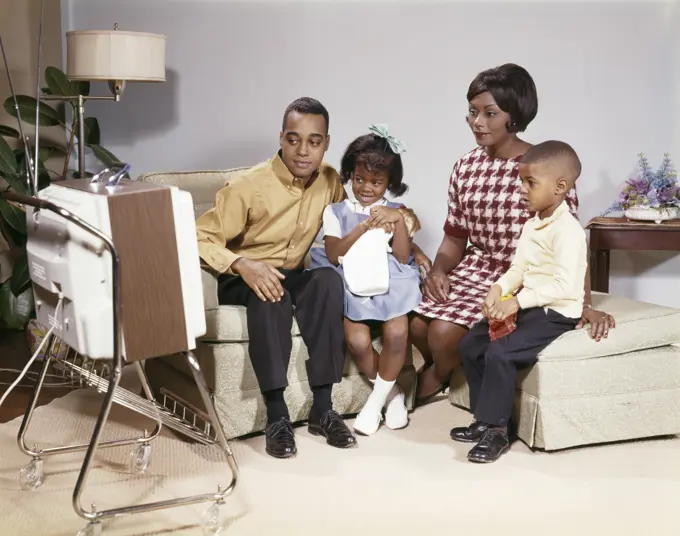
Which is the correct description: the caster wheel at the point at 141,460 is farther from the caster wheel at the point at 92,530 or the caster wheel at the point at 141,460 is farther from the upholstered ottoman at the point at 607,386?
the upholstered ottoman at the point at 607,386

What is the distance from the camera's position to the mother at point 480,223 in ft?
9.84

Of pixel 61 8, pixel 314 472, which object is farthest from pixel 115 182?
pixel 61 8

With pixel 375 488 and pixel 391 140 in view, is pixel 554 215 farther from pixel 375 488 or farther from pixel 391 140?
pixel 375 488

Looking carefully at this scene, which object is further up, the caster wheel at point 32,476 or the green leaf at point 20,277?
the green leaf at point 20,277

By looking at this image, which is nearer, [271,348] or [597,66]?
[271,348]

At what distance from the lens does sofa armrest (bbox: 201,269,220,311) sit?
9.32 ft

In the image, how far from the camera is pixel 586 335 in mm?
2822

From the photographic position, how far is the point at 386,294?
9.78ft

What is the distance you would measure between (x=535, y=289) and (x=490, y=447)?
47 centimetres

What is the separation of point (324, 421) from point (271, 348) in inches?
11.5

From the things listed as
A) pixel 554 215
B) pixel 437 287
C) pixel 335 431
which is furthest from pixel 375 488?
pixel 554 215

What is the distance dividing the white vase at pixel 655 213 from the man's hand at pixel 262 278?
5.66 ft

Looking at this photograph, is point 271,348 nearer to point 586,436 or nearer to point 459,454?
point 459,454

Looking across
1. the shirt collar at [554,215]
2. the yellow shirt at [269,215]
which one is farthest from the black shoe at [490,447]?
the yellow shirt at [269,215]
